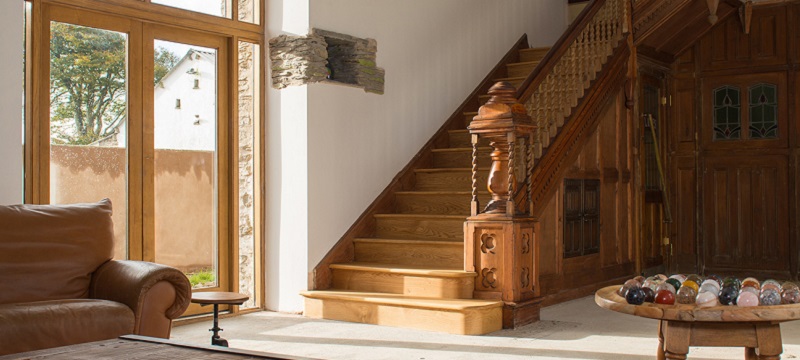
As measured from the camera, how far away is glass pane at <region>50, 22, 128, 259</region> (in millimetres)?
5344

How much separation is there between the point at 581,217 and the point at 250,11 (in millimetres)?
3134

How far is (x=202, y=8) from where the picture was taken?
20.5 ft

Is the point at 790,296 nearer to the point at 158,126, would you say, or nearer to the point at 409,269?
the point at 409,269

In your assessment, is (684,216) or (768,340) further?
(684,216)

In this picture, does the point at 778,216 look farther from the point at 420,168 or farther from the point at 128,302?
the point at 128,302

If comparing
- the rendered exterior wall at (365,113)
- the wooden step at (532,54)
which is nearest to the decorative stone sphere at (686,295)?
the rendered exterior wall at (365,113)

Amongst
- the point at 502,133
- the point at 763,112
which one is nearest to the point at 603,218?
the point at 502,133

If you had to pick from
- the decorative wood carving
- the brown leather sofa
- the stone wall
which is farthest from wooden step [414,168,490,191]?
the brown leather sofa

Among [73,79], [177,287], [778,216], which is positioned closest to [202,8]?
[73,79]

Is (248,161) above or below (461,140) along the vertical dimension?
below

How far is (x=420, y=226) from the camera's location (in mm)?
6777

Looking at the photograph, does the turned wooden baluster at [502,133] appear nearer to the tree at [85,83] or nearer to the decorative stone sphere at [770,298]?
the tree at [85,83]

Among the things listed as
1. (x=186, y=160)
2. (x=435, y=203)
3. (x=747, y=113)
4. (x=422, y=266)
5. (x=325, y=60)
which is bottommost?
(x=422, y=266)

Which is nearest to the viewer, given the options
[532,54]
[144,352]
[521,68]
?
[144,352]
